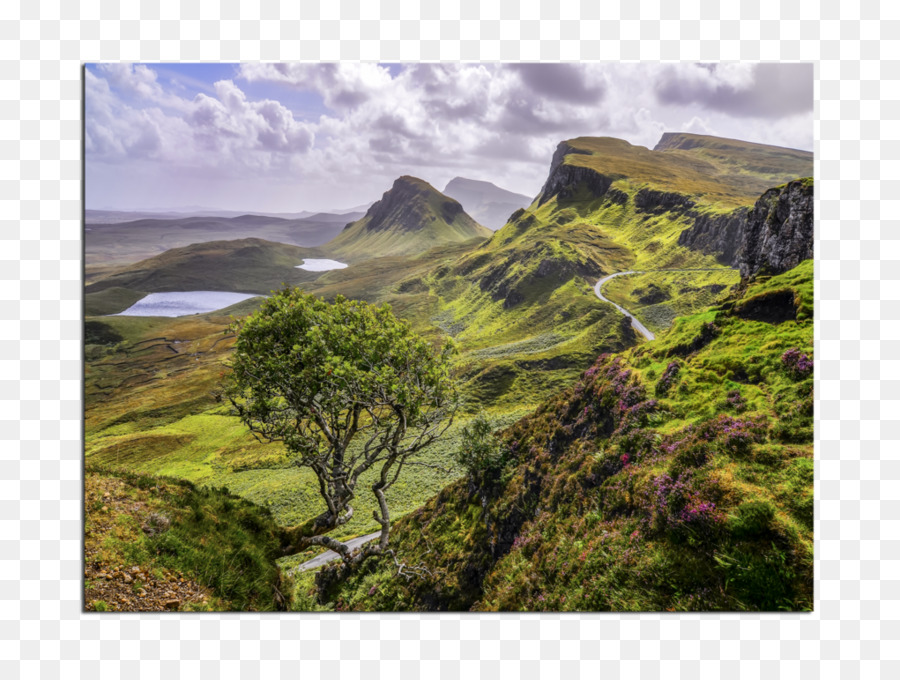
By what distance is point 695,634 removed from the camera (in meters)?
6.26

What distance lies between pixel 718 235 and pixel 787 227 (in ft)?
124

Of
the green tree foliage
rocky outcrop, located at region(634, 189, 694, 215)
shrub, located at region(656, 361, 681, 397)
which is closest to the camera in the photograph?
shrub, located at region(656, 361, 681, 397)

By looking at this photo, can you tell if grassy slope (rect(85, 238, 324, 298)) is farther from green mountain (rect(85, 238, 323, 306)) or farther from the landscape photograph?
the landscape photograph

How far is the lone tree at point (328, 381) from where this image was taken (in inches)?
315

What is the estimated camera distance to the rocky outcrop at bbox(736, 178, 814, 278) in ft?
29.0

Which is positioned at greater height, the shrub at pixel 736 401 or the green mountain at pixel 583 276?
the green mountain at pixel 583 276

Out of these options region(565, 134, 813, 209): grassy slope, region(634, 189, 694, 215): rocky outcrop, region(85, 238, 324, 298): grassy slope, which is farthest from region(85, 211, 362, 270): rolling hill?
region(634, 189, 694, 215): rocky outcrop

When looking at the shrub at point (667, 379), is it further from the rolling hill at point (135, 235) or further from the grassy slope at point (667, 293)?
the grassy slope at point (667, 293)

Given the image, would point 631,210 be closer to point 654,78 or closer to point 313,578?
point 654,78

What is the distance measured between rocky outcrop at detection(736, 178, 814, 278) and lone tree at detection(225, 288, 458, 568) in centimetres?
971
